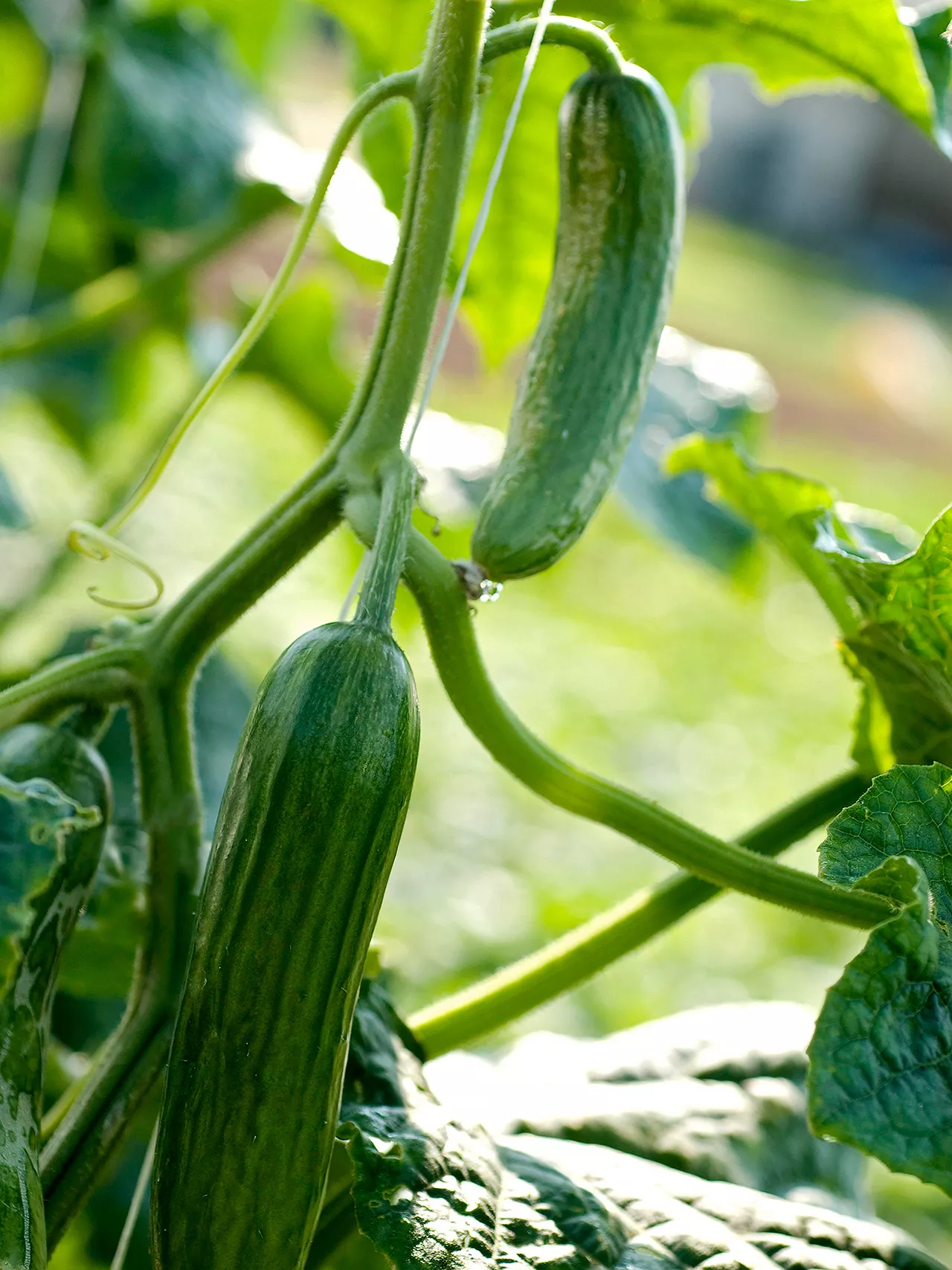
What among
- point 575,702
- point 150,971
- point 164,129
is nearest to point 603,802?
point 150,971

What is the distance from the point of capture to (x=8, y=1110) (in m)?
0.82

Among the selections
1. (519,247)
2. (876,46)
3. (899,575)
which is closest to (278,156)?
(519,247)

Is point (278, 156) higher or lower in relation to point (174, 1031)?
higher

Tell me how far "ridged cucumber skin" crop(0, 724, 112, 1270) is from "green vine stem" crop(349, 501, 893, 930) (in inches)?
9.6

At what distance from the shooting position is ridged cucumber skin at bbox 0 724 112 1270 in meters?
0.79

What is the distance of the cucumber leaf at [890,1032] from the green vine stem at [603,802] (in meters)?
0.10

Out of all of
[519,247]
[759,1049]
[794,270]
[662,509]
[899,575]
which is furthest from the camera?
[794,270]

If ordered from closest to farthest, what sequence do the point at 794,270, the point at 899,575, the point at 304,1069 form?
the point at 304,1069
the point at 899,575
the point at 794,270

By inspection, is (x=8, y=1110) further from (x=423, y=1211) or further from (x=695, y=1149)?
(x=695, y=1149)

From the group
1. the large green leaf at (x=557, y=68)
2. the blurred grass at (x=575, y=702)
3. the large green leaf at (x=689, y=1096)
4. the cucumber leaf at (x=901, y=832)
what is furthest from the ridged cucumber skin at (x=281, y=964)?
the blurred grass at (x=575, y=702)

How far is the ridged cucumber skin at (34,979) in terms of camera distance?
790 millimetres

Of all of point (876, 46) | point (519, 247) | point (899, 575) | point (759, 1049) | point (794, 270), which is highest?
point (794, 270)

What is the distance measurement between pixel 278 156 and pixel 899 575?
4.42ft

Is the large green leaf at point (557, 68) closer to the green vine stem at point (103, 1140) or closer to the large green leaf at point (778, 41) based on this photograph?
the large green leaf at point (778, 41)
